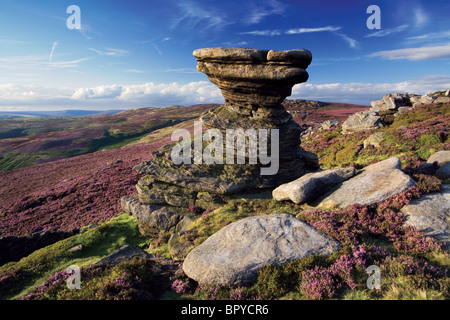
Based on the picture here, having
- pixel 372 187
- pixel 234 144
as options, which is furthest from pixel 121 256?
pixel 372 187

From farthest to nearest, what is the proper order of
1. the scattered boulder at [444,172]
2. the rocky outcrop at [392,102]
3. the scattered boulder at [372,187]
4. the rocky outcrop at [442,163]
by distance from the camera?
the rocky outcrop at [392,102]
the rocky outcrop at [442,163]
the scattered boulder at [444,172]
the scattered boulder at [372,187]

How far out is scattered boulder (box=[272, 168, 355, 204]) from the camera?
14242mm

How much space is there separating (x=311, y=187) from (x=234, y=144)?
6640 millimetres

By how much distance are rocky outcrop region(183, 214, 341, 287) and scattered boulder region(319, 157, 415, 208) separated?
13.6 ft

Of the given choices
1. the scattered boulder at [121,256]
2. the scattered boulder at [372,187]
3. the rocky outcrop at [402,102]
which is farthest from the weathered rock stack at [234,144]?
the rocky outcrop at [402,102]

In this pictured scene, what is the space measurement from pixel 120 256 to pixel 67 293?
10.5 ft

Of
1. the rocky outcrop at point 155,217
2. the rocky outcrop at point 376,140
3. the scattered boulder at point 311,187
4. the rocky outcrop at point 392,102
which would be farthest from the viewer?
the rocky outcrop at point 392,102

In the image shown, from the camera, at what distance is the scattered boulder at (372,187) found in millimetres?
12289

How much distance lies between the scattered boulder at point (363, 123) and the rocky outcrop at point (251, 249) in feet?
119

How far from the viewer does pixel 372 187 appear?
13102 mm

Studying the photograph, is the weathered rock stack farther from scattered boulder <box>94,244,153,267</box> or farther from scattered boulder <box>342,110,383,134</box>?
scattered boulder <box>342,110,383,134</box>

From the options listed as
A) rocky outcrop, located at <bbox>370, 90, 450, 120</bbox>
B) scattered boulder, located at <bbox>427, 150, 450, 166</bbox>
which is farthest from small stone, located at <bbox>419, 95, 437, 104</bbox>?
scattered boulder, located at <bbox>427, 150, 450, 166</bbox>

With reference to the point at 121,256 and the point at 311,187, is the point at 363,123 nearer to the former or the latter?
the point at 311,187

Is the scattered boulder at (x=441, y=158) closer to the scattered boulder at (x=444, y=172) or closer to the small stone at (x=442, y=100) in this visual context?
the scattered boulder at (x=444, y=172)
